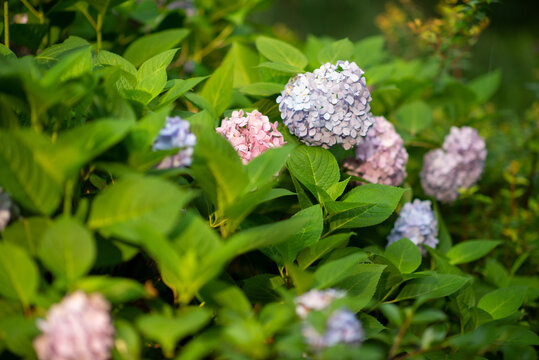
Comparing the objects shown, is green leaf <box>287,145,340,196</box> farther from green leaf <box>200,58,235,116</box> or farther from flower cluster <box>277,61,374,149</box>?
green leaf <box>200,58,235,116</box>

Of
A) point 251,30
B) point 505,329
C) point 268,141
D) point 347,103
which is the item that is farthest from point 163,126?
point 251,30

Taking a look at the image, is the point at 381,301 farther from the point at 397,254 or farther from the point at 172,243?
the point at 172,243

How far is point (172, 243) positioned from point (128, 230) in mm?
85

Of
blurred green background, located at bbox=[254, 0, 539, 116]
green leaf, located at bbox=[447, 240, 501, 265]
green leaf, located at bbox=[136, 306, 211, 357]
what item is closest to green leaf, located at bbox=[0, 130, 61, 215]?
green leaf, located at bbox=[136, 306, 211, 357]

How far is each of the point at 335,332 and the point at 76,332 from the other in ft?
1.12

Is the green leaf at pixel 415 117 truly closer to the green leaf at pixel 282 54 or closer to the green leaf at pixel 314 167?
the green leaf at pixel 282 54

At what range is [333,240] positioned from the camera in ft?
3.31

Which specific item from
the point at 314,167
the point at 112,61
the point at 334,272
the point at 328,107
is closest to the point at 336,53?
the point at 328,107

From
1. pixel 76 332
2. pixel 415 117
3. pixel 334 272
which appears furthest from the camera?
pixel 415 117

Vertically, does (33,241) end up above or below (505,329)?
above

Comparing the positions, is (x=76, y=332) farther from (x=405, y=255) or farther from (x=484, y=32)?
(x=484, y=32)

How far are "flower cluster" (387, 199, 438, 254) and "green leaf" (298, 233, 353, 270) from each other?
0.48 m

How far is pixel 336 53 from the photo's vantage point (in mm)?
1393

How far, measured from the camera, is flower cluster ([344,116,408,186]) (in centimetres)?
146
